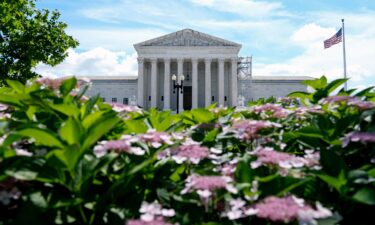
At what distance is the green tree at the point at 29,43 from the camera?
2527cm

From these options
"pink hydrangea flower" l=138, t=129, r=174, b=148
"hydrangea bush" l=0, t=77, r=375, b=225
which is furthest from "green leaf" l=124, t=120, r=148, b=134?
"pink hydrangea flower" l=138, t=129, r=174, b=148

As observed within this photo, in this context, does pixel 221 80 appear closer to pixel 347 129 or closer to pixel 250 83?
pixel 250 83

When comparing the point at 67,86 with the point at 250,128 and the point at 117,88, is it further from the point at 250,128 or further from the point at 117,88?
the point at 117,88

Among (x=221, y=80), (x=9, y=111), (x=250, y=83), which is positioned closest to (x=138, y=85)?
(x=221, y=80)

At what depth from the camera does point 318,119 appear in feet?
8.37

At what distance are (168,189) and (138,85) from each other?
62.6m

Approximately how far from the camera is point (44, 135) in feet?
5.61

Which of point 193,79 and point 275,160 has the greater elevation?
point 193,79

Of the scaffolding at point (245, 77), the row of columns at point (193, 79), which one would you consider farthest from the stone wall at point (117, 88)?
the scaffolding at point (245, 77)

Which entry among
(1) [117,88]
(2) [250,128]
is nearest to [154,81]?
(1) [117,88]

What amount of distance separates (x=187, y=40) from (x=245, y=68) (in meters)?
13.1

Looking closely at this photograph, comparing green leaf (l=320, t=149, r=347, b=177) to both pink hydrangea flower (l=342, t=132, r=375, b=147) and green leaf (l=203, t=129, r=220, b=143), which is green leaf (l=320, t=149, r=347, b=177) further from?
green leaf (l=203, t=129, r=220, b=143)

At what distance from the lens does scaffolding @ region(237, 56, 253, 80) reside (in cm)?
6769

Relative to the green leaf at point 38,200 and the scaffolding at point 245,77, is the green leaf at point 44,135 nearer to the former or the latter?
the green leaf at point 38,200
